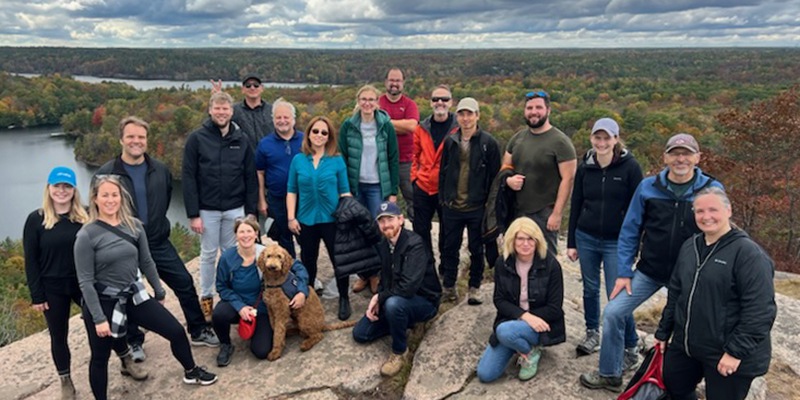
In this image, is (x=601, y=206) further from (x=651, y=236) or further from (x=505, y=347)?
(x=505, y=347)

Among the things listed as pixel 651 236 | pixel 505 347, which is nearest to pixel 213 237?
pixel 505 347

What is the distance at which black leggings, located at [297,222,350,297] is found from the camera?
4734 mm

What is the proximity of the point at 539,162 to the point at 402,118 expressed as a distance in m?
1.78

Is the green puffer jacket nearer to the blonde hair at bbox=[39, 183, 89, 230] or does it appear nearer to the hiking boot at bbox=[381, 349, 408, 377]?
the hiking boot at bbox=[381, 349, 408, 377]

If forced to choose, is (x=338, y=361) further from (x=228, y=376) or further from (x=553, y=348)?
(x=553, y=348)

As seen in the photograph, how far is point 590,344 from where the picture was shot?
4.07 metres

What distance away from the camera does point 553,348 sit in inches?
163

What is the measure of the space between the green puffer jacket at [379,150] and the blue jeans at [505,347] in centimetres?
186

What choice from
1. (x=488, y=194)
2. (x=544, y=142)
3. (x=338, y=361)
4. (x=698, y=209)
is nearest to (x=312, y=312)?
(x=338, y=361)

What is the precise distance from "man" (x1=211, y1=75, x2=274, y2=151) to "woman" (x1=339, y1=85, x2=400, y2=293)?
0.89 m

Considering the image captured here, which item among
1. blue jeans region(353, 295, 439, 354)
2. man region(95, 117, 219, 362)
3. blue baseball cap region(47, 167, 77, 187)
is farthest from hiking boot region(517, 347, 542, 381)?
blue baseball cap region(47, 167, 77, 187)

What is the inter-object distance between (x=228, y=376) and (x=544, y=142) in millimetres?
3149

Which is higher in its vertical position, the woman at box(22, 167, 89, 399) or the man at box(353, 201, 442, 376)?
the woman at box(22, 167, 89, 399)

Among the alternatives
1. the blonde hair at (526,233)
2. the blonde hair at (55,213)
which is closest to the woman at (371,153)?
the blonde hair at (526,233)
